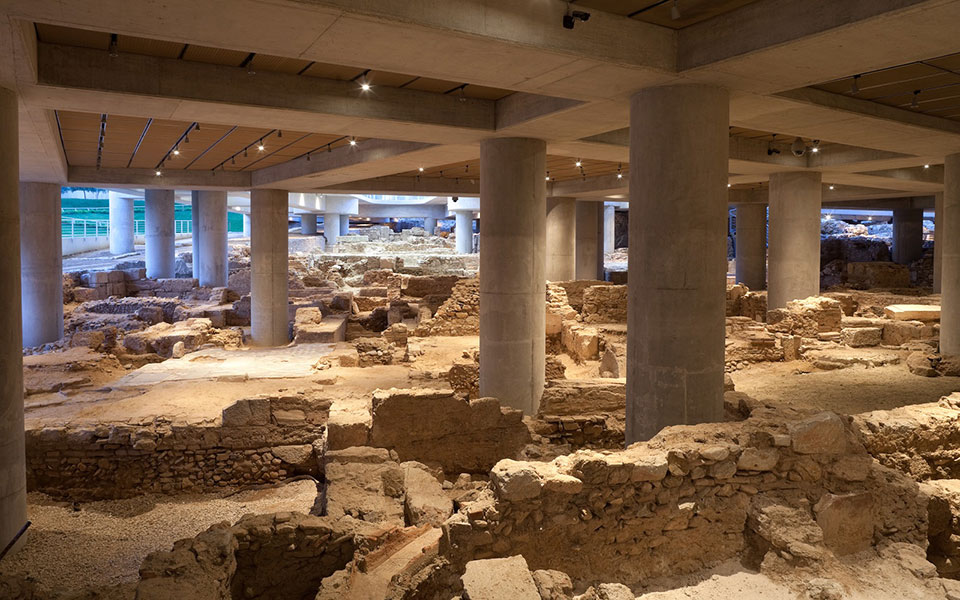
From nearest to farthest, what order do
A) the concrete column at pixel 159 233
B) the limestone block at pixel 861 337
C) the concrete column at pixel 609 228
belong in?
the limestone block at pixel 861 337 < the concrete column at pixel 159 233 < the concrete column at pixel 609 228

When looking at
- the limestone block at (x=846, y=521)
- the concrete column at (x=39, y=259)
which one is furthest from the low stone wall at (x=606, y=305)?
the concrete column at (x=39, y=259)

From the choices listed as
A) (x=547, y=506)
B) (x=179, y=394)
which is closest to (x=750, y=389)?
(x=547, y=506)

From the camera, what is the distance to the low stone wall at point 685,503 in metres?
4.91

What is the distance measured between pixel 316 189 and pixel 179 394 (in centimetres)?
834

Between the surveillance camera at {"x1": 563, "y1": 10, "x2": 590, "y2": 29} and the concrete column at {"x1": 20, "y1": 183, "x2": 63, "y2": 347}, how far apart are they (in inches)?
561

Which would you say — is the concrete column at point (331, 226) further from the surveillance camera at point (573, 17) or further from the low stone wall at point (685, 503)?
the low stone wall at point (685, 503)

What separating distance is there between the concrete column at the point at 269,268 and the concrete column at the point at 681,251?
40.2ft

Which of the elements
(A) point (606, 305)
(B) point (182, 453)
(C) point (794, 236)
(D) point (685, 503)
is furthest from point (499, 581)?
(A) point (606, 305)

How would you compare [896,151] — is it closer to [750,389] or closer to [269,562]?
[750,389]

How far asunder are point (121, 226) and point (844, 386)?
34106 millimetres

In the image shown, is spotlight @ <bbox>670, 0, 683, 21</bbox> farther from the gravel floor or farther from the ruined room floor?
the gravel floor

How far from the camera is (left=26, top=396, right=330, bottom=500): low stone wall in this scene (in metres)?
8.06

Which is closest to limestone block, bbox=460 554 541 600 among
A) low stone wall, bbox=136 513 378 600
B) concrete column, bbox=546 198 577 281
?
low stone wall, bbox=136 513 378 600

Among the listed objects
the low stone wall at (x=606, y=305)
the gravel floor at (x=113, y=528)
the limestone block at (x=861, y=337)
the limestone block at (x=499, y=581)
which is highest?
the low stone wall at (x=606, y=305)
